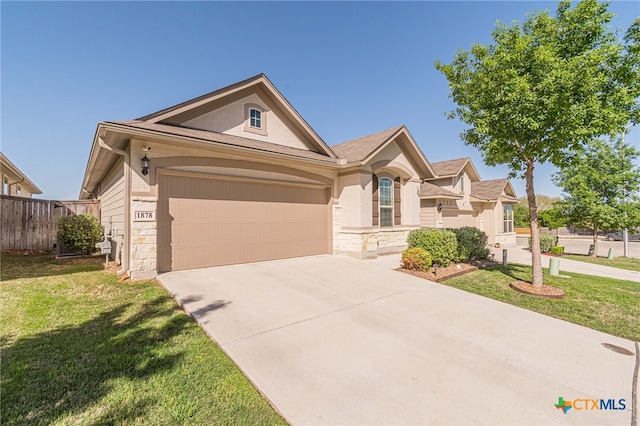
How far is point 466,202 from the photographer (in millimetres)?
18844

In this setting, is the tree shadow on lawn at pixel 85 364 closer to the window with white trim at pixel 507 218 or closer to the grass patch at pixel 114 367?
the grass patch at pixel 114 367

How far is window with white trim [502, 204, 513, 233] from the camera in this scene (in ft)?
66.9

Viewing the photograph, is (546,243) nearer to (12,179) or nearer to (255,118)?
(255,118)

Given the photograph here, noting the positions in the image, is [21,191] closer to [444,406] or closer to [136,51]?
[136,51]

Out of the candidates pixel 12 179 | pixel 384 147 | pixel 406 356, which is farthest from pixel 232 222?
pixel 12 179

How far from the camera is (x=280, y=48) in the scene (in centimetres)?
1248

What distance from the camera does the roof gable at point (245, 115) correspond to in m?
8.10

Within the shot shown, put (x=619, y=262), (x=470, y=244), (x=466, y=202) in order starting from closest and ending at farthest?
(x=470, y=244), (x=619, y=262), (x=466, y=202)

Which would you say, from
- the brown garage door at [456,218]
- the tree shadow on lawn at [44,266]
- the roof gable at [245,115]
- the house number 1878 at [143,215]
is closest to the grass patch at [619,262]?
the brown garage door at [456,218]

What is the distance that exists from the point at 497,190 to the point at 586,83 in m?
15.8

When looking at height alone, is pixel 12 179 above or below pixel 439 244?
above

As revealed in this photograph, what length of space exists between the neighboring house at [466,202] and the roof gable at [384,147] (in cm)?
387

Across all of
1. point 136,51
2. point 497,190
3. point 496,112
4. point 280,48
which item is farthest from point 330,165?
point 497,190

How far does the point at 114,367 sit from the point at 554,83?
30.0 feet
